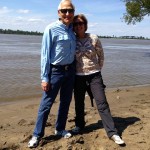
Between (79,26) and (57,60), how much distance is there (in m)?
0.71

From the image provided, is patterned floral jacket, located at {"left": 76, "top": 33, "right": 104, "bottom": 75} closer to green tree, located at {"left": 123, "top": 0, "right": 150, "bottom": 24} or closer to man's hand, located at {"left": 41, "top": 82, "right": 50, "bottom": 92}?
man's hand, located at {"left": 41, "top": 82, "right": 50, "bottom": 92}

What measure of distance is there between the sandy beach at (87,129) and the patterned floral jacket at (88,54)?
46.5 inches

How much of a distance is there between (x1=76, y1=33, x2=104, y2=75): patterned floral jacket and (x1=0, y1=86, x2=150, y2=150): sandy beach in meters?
1.18

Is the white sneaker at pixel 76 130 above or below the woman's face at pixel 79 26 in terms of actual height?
below

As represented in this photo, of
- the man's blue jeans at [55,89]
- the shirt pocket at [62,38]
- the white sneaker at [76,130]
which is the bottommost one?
the white sneaker at [76,130]

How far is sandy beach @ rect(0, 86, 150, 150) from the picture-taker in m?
5.29

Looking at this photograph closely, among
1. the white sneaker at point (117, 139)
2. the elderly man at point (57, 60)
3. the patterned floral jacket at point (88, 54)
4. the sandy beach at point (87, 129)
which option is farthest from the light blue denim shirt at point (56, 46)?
the white sneaker at point (117, 139)

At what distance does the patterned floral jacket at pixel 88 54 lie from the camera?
5426 mm

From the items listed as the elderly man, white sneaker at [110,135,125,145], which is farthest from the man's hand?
white sneaker at [110,135,125,145]

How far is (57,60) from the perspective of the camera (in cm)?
511

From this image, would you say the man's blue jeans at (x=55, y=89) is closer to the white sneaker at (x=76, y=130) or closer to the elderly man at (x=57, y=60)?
the elderly man at (x=57, y=60)

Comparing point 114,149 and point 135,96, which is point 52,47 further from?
point 135,96

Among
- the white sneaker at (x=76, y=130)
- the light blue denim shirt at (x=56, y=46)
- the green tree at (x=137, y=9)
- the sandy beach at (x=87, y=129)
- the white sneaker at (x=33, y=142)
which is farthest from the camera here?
the green tree at (x=137, y=9)

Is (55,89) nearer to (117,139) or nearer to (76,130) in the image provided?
(76,130)
